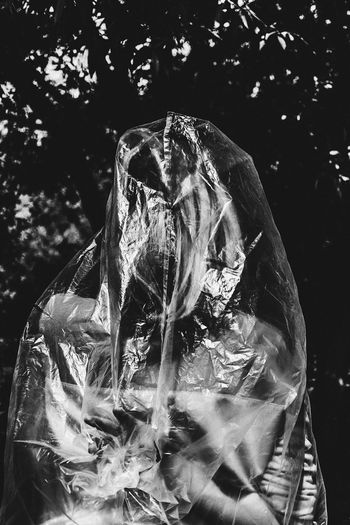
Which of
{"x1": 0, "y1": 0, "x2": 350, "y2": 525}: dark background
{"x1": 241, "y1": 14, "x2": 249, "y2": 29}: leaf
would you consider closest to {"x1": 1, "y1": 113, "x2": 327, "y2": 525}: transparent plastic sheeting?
{"x1": 0, "y1": 0, "x2": 350, "y2": 525}: dark background

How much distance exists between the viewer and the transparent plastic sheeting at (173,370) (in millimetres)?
1220

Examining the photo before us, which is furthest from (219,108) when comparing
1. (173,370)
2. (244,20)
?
(173,370)

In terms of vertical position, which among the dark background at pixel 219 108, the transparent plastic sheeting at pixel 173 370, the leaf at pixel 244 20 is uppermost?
the leaf at pixel 244 20

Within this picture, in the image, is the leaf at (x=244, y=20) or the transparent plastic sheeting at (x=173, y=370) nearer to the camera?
the transparent plastic sheeting at (x=173, y=370)

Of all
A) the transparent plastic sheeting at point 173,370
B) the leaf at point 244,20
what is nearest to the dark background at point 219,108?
the leaf at point 244,20

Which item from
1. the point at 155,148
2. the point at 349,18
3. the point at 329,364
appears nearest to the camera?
the point at 155,148

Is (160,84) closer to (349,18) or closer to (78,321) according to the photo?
(349,18)

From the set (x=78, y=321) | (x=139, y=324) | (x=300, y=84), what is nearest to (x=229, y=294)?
(x=139, y=324)

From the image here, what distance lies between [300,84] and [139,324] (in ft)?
Answer: 4.97

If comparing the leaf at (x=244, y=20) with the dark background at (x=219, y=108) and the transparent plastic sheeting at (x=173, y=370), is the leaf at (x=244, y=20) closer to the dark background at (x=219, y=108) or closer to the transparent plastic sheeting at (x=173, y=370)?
the dark background at (x=219, y=108)

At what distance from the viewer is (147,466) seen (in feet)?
4.05

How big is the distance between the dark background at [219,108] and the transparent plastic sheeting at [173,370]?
870 millimetres

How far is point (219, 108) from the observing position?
2635 mm

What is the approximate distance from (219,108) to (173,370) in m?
1.65
